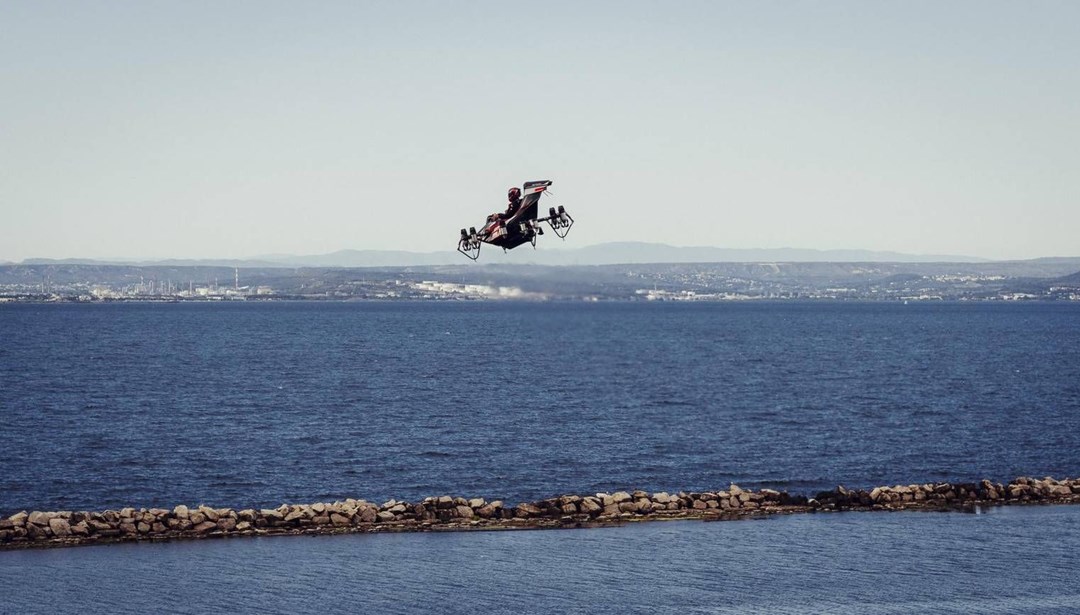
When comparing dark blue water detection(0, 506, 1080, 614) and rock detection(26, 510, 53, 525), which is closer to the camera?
dark blue water detection(0, 506, 1080, 614)

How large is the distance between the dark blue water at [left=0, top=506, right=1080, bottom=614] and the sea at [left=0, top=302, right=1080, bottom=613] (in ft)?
0.51

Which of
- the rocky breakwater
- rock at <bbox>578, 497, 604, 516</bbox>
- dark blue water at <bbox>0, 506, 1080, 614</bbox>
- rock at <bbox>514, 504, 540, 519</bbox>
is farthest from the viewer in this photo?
rock at <bbox>578, 497, 604, 516</bbox>

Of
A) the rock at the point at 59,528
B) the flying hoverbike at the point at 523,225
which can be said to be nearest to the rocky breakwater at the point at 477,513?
the rock at the point at 59,528

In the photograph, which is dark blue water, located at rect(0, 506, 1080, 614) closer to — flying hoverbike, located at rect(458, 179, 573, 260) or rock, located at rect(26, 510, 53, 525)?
rock, located at rect(26, 510, 53, 525)

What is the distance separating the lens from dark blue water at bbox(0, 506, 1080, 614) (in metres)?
41.1

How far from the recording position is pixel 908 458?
75.2 meters

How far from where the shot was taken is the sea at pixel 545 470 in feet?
140

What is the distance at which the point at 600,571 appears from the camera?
45.6 meters

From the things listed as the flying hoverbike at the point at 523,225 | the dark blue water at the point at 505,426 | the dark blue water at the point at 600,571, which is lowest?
the dark blue water at the point at 505,426

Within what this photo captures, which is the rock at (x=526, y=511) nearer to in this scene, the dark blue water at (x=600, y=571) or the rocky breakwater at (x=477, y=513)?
the rocky breakwater at (x=477, y=513)

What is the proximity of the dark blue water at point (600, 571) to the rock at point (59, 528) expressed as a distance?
6.77 ft

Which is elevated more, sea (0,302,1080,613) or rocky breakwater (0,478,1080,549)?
rocky breakwater (0,478,1080,549)

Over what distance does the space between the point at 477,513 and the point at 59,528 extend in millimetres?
17016

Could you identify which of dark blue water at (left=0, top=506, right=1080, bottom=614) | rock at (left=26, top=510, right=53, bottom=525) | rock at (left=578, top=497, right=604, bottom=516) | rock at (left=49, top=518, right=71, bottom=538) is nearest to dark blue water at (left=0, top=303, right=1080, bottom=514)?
rock at (left=578, top=497, right=604, bottom=516)
